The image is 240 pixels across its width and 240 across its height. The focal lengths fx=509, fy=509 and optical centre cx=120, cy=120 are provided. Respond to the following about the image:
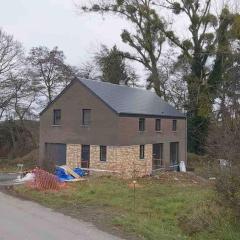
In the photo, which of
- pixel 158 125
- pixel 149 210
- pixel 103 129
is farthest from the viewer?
pixel 158 125

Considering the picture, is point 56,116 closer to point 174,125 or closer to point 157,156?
point 157,156

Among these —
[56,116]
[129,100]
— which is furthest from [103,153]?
[56,116]

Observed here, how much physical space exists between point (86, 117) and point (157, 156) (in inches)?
335

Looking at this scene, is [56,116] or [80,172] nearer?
[80,172]

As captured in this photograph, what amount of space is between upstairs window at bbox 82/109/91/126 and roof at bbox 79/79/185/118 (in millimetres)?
1724

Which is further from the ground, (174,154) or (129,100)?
(129,100)

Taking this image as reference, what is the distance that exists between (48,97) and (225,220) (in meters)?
49.3

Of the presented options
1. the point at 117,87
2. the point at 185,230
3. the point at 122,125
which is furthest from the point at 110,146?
the point at 185,230

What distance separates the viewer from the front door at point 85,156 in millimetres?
38969

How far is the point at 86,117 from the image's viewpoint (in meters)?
39.4

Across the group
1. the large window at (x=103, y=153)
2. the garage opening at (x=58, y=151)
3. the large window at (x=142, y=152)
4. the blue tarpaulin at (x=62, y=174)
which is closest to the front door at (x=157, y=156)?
the large window at (x=142, y=152)

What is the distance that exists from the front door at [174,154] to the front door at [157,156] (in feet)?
9.14

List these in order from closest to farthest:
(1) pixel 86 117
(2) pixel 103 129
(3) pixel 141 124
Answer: (2) pixel 103 129
(1) pixel 86 117
(3) pixel 141 124

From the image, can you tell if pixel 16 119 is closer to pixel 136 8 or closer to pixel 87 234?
pixel 136 8
